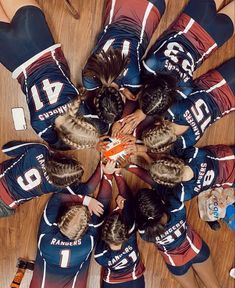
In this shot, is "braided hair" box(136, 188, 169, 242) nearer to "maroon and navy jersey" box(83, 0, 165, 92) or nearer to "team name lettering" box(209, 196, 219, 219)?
"team name lettering" box(209, 196, 219, 219)

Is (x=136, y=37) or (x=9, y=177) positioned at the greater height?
(x=136, y=37)

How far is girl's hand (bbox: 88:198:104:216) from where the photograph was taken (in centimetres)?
199

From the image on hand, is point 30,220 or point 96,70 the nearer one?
point 96,70

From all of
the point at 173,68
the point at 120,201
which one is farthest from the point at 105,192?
the point at 173,68

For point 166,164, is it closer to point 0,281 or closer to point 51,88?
point 51,88

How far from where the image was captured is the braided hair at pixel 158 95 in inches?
66.3

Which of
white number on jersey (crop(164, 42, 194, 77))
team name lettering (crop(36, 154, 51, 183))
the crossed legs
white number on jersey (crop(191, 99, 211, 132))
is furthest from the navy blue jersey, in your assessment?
the crossed legs

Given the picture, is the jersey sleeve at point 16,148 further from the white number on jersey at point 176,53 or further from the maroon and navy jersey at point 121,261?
the white number on jersey at point 176,53

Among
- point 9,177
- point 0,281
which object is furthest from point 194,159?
point 0,281

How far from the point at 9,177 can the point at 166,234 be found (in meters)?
0.79

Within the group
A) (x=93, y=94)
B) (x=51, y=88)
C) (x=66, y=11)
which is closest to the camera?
(x=51, y=88)

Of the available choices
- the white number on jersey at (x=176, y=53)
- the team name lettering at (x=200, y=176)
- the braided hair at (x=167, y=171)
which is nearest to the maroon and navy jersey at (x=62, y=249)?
the braided hair at (x=167, y=171)

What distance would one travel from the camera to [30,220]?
212 cm

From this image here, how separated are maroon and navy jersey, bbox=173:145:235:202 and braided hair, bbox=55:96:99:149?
50 centimetres
